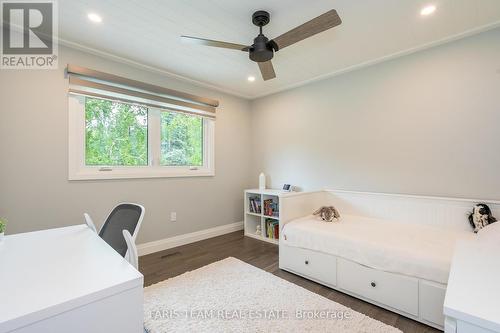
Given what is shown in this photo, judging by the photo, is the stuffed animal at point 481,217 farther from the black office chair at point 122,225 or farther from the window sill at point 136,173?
the window sill at point 136,173

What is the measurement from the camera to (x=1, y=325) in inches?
24.9

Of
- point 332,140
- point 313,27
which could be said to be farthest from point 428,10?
point 332,140

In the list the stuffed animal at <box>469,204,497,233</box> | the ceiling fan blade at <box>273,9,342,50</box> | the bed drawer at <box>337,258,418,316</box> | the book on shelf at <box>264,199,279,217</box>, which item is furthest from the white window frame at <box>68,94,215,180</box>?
A: the stuffed animal at <box>469,204,497,233</box>

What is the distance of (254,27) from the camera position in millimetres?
2104

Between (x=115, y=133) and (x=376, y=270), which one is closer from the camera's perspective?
(x=376, y=270)

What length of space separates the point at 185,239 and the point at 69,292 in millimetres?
2584

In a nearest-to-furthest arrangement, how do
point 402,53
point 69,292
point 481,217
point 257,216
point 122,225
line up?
point 69,292 < point 122,225 < point 481,217 < point 402,53 < point 257,216

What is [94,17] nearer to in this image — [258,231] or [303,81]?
[303,81]

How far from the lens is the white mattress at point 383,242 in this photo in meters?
1.65

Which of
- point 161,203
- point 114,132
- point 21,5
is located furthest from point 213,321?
point 21,5

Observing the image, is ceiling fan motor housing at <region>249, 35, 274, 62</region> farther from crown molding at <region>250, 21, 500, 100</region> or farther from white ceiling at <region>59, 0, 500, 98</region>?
crown molding at <region>250, 21, 500, 100</region>

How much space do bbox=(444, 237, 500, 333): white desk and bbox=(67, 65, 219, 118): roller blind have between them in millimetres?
→ 3153

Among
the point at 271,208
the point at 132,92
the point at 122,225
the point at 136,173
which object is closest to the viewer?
the point at 122,225

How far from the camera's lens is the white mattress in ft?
5.42
